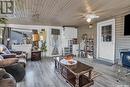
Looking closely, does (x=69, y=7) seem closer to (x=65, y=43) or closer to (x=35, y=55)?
(x=35, y=55)

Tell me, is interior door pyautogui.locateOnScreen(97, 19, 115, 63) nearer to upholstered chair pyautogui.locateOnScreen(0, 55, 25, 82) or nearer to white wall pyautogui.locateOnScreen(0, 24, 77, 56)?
white wall pyautogui.locateOnScreen(0, 24, 77, 56)

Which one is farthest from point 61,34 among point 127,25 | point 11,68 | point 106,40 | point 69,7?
point 11,68

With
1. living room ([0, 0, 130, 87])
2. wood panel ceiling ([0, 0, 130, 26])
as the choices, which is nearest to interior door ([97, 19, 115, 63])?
living room ([0, 0, 130, 87])

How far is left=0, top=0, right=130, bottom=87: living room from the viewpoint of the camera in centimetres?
394

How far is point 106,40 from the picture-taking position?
7746mm

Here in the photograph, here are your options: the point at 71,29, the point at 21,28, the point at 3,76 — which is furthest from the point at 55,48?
the point at 3,76

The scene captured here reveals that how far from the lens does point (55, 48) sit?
10742mm

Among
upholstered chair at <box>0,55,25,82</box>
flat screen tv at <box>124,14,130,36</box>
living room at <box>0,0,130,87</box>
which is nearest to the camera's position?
upholstered chair at <box>0,55,25,82</box>

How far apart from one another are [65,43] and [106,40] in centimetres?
379

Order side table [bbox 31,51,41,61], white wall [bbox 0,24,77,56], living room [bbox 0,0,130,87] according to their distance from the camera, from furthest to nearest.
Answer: white wall [bbox 0,24,77,56], side table [bbox 31,51,41,61], living room [bbox 0,0,130,87]

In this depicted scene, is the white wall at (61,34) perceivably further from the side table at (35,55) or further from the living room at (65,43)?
the side table at (35,55)

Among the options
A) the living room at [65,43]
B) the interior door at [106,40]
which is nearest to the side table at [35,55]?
the living room at [65,43]

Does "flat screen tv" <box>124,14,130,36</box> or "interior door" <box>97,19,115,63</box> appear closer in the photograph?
"flat screen tv" <box>124,14,130,36</box>

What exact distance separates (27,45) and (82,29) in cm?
396
